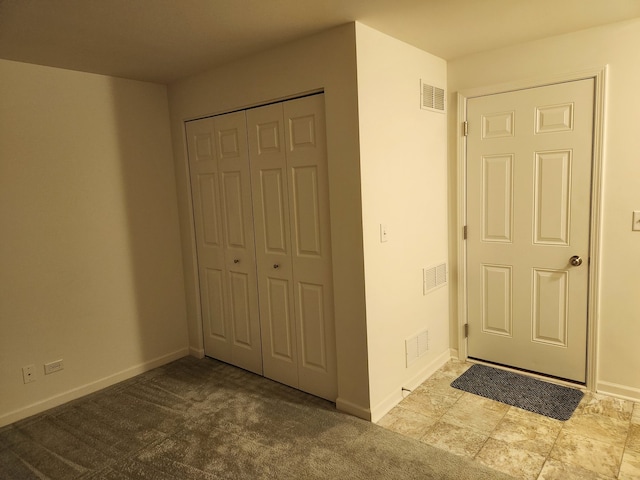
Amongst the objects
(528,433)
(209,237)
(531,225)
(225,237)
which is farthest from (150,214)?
(528,433)

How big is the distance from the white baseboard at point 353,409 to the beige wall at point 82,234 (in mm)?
1675

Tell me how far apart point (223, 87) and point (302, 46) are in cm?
77

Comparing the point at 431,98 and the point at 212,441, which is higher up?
the point at 431,98

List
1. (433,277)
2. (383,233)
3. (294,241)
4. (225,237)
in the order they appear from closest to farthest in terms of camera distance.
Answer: (383,233), (294,241), (433,277), (225,237)

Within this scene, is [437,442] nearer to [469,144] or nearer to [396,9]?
[469,144]

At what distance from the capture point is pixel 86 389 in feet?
10.3

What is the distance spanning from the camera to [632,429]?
246 centimetres

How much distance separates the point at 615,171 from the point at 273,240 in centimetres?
226

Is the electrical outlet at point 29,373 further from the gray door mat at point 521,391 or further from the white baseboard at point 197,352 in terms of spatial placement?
the gray door mat at point 521,391

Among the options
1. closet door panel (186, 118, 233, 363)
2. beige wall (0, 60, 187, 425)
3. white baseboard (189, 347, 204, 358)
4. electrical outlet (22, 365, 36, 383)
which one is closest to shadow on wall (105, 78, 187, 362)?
beige wall (0, 60, 187, 425)

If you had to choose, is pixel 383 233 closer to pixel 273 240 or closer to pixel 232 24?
pixel 273 240

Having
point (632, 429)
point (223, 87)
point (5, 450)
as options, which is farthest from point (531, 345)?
point (5, 450)

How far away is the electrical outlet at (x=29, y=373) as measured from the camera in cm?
283

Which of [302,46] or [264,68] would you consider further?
[264,68]
